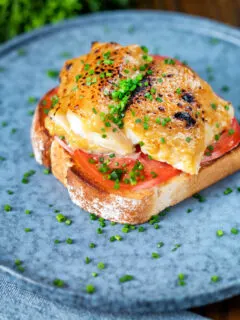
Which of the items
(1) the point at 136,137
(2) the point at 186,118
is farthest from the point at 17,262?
(2) the point at 186,118

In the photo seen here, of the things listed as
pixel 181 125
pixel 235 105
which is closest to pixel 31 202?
pixel 181 125

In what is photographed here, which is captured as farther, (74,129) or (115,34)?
(115,34)

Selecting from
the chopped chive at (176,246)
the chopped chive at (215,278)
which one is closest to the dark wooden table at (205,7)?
the chopped chive at (176,246)

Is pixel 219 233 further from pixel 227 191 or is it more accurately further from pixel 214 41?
pixel 214 41

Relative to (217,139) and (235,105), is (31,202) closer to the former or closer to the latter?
(217,139)

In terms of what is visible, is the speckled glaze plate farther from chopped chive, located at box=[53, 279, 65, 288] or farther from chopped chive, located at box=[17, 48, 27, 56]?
chopped chive, located at box=[17, 48, 27, 56]

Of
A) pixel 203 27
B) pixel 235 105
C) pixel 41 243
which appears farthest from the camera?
pixel 203 27

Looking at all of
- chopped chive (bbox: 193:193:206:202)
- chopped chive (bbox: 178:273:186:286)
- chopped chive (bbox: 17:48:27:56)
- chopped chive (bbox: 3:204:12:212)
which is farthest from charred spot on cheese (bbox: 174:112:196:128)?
chopped chive (bbox: 17:48:27:56)
